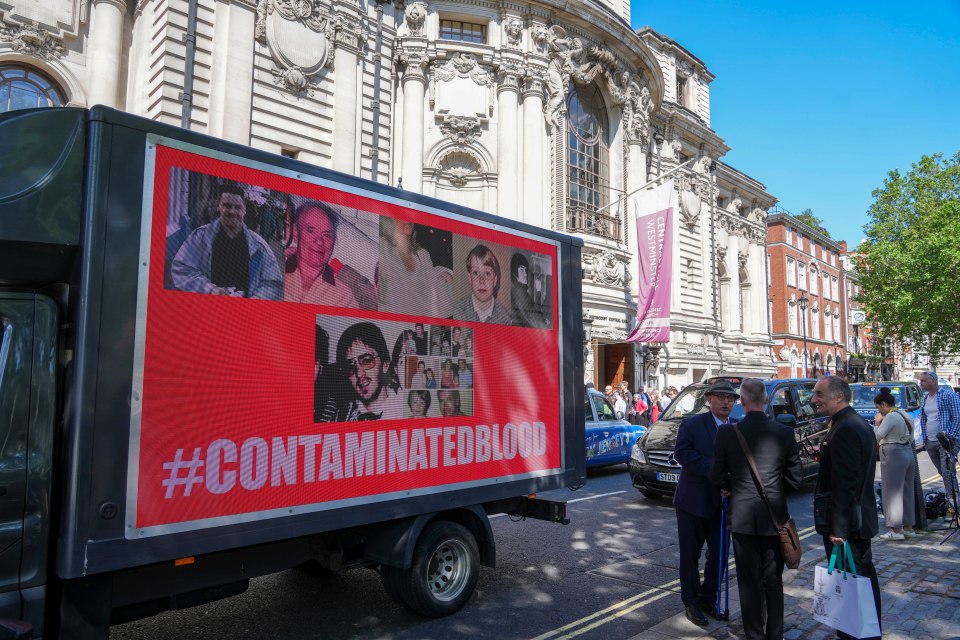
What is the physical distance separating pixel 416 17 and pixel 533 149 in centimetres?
605

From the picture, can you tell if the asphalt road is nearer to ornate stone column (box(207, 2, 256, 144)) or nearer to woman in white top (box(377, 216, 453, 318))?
woman in white top (box(377, 216, 453, 318))

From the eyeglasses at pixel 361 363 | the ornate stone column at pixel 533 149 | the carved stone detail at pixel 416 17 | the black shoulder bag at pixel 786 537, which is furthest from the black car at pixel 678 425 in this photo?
the carved stone detail at pixel 416 17

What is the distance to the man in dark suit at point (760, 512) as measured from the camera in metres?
4.33

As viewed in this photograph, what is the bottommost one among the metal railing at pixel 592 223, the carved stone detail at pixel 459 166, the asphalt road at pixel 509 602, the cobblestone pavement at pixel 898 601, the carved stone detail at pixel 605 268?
the asphalt road at pixel 509 602

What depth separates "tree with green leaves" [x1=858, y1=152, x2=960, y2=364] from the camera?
113 ft

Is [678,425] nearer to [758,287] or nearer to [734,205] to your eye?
[734,205]

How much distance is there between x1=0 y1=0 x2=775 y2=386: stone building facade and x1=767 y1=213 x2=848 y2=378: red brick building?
22.0m

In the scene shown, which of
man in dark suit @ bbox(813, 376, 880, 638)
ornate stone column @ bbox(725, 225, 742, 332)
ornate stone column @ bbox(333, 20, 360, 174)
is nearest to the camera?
man in dark suit @ bbox(813, 376, 880, 638)

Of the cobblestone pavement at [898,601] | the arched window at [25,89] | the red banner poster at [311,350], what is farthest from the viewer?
the arched window at [25,89]

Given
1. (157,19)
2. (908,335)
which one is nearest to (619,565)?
(157,19)

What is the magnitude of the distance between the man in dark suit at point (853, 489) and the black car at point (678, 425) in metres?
4.95

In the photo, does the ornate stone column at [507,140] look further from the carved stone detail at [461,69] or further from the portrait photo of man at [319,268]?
the portrait photo of man at [319,268]

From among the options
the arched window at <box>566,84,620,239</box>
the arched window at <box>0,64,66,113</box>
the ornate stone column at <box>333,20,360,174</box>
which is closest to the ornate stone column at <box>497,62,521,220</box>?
the arched window at <box>566,84,620,239</box>

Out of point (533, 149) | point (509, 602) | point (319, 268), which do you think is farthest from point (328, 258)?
point (533, 149)
